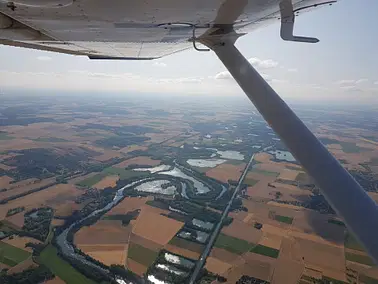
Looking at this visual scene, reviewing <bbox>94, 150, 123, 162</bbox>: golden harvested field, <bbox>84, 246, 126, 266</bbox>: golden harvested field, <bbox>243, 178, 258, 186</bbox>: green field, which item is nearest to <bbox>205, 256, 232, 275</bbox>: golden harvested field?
<bbox>84, 246, 126, 266</bbox>: golden harvested field

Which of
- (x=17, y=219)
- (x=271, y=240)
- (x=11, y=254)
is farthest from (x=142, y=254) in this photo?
(x=17, y=219)

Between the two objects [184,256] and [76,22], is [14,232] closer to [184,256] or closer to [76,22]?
[184,256]

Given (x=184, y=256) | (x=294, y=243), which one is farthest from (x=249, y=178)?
(x=184, y=256)

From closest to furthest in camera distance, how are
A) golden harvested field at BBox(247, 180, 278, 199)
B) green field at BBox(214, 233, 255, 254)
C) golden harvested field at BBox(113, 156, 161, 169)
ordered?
green field at BBox(214, 233, 255, 254) < golden harvested field at BBox(247, 180, 278, 199) < golden harvested field at BBox(113, 156, 161, 169)

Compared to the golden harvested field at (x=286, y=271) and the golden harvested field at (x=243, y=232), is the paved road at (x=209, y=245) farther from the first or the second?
the golden harvested field at (x=286, y=271)

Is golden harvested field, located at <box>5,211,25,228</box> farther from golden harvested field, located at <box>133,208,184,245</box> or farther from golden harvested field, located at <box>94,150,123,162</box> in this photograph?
golden harvested field, located at <box>94,150,123,162</box>

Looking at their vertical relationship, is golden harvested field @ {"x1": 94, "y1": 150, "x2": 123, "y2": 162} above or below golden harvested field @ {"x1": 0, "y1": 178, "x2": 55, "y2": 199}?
above

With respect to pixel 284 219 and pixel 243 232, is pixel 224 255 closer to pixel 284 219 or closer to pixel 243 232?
pixel 243 232
